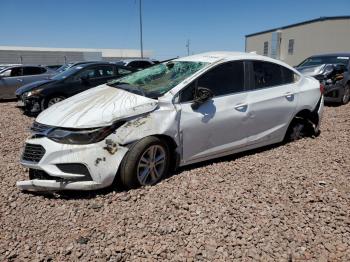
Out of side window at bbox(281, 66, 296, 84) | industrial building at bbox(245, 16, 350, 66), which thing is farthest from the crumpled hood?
industrial building at bbox(245, 16, 350, 66)

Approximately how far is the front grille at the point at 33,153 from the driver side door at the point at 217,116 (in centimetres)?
158

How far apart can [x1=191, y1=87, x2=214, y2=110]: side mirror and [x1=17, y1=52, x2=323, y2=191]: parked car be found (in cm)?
1

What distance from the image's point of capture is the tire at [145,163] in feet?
12.1

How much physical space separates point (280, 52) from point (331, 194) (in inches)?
1599

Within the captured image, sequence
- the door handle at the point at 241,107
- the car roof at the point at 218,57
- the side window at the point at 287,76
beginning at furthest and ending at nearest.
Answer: the side window at the point at 287,76, the car roof at the point at 218,57, the door handle at the point at 241,107

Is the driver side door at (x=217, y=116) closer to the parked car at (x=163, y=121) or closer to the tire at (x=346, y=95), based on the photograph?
the parked car at (x=163, y=121)

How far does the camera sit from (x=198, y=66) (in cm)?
457

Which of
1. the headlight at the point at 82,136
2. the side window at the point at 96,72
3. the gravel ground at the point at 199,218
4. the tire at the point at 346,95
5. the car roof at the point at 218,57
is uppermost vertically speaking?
the car roof at the point at 218,57

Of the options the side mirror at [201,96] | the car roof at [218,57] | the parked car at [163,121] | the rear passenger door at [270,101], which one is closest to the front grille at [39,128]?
the parked car at [163,121]

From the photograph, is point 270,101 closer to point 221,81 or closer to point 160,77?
point 221,81

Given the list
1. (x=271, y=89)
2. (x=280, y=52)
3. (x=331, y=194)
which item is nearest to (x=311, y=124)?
(x=271, y=89)

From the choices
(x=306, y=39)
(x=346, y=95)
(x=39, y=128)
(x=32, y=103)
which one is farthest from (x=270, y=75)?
(x=306, y=39)

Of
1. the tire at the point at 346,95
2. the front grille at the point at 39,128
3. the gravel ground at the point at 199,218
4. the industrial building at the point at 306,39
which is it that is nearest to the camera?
the gravel ground at the point at 199,218

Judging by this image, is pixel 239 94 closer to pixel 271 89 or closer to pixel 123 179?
pixel 271 89
